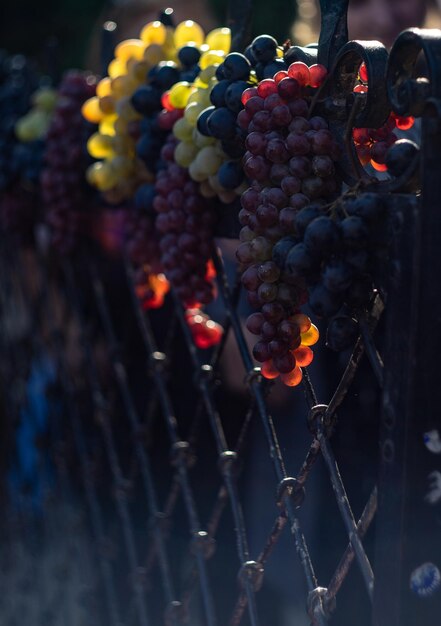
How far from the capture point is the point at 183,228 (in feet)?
3.70

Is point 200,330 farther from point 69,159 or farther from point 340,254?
point 340,254

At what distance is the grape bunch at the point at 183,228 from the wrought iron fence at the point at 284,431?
0.04 m

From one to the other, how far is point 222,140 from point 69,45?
17.6 ft

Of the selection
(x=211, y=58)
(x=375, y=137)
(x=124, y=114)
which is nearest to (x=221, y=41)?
(x=211, y=58)

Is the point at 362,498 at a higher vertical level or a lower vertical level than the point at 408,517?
lower

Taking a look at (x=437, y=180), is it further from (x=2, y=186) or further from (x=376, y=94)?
(x=2, y=186)

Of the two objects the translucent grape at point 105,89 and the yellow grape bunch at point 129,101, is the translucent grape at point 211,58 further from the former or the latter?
the translucent grape at point 105,89

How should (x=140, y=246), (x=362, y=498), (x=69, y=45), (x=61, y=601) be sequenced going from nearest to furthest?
(x=140, y=246), (x=362, y=498), (x=61, y=601), (x=69, y=45)

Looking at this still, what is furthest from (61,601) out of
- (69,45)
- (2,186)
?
(69,45)

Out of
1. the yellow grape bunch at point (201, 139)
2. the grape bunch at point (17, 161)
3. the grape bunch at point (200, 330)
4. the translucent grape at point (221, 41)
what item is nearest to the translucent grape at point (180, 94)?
the yellow grape bunch at point (201, 139)

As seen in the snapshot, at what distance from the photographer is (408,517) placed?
78 cm

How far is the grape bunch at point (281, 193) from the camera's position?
0.85 metres

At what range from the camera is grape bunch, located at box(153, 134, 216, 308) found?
111 centimetres

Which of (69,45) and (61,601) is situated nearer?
(61,601)
